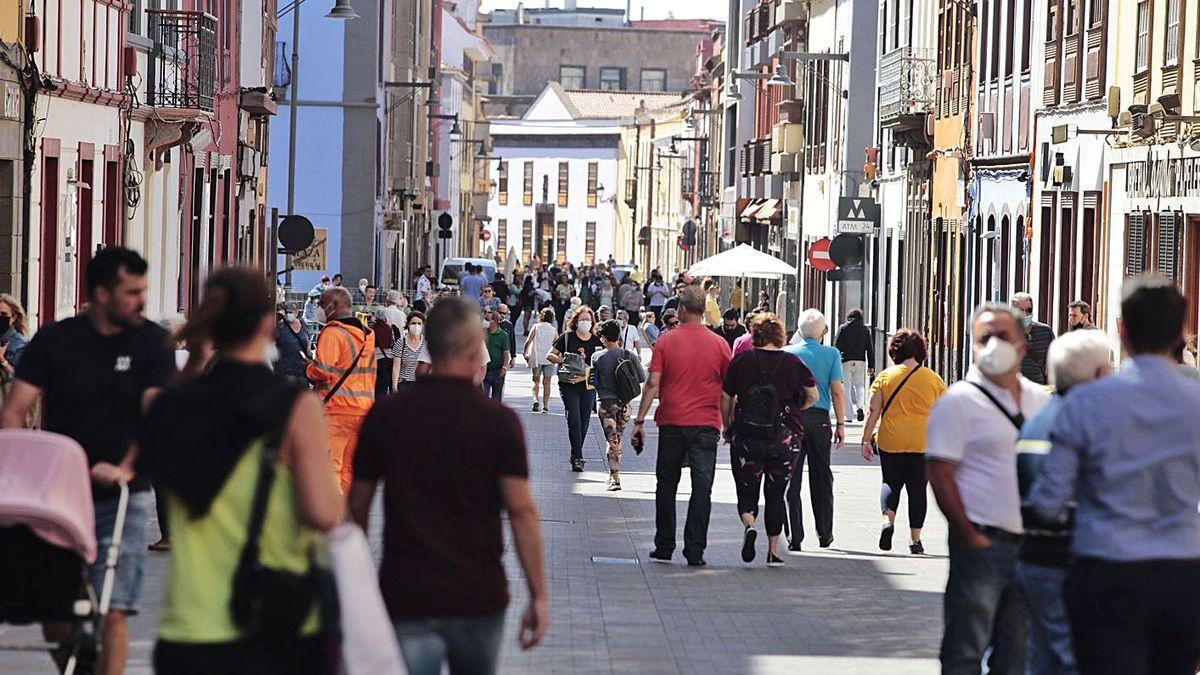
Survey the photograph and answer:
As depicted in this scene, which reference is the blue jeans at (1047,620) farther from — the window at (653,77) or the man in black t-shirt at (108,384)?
the window at (653,77)

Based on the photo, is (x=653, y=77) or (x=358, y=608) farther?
(x=653, y=77)

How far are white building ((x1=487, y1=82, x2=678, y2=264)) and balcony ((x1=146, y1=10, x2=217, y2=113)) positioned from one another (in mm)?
104612

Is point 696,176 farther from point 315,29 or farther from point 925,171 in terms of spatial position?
point 925,171

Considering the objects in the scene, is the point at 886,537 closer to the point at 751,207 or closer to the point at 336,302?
the point at 336,302

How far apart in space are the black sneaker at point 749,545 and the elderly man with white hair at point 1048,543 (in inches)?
282

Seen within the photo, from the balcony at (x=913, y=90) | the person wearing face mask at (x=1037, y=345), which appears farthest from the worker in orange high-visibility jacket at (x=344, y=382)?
the balcony at (x=913, y=90)

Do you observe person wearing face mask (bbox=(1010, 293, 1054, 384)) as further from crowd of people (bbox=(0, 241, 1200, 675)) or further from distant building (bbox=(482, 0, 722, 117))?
distant building (bbox=(482, 0, 722, 117))

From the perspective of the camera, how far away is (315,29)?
188 ft

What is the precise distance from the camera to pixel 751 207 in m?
66.8

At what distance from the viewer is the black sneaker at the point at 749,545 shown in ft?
50.1

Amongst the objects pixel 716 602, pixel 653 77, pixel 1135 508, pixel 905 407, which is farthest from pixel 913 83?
pixel 653 77

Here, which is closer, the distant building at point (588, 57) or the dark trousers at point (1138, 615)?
the dark trousers at point (1138, 615)

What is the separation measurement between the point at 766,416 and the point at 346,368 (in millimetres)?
2831

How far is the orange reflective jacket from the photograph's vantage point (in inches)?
618
